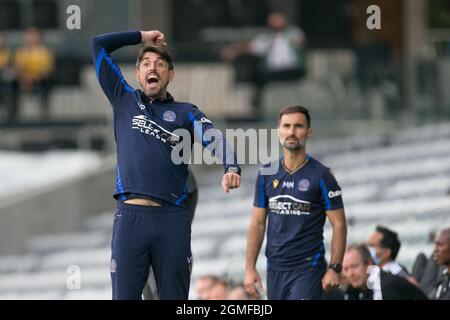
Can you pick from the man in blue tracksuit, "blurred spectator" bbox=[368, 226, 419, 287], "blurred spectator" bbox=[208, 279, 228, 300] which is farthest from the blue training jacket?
"blurred spectator" bbox=[208, 279, 228, 300]

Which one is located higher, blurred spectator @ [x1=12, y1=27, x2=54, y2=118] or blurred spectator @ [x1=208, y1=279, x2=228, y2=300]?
blurred spectator @ [x1=12, y1=27, x2=54, y2=118]

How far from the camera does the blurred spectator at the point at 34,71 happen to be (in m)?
20.6

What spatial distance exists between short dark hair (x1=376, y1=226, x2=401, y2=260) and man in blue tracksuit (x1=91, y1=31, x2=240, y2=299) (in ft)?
8.00

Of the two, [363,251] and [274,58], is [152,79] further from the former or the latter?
[274,58]

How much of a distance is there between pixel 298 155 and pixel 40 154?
10.6 meters

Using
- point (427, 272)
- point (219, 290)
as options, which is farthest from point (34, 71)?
point (427, 272)

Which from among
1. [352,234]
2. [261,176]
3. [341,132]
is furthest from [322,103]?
[261,176]

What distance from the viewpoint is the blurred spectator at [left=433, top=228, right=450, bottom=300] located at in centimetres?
1085

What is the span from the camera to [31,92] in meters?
20.8

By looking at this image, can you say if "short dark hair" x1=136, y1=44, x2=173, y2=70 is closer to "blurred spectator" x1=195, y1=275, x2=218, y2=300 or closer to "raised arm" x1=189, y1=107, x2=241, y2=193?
"raised arm" x1=189, y1=107, x2=241, y2=193

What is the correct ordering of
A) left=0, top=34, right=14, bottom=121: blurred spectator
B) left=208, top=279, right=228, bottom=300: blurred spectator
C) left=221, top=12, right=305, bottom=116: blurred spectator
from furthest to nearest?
left=0, top=34, right=14, bottom=121: blurred spectator < left=221, top=12, right=305, bottom=116: blurred spectator < left=208, top=279, right=228, bottom=300: blurred spectator

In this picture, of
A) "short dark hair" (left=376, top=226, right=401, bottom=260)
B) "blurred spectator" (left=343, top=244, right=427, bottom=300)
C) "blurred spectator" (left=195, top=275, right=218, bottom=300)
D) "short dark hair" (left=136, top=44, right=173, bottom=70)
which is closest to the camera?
"short dark hair" (left=136, top=44, right=173, bottom=70)

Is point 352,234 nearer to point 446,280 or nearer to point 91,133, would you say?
point 446,280

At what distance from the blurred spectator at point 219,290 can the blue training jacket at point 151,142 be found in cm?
281
